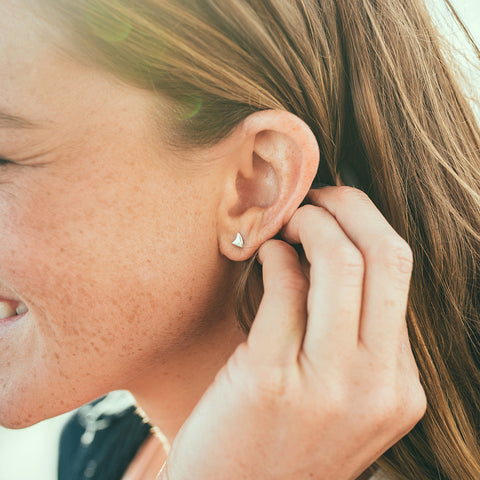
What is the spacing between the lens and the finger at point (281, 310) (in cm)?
93

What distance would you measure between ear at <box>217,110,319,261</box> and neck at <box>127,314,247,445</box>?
0.81 feet

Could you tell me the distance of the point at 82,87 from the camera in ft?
3.23

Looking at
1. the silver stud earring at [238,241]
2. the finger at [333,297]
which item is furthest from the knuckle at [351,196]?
the silver stud earring at [238,241]

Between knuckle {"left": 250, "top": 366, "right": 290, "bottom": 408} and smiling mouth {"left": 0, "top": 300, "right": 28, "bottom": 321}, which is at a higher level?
knuckle {"left": 250, "top": 366, "right": 290, "bottom": 408}

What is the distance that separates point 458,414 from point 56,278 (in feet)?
3.11

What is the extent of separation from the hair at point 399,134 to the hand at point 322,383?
217 mm

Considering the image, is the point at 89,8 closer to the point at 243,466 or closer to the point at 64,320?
the point at 64,320

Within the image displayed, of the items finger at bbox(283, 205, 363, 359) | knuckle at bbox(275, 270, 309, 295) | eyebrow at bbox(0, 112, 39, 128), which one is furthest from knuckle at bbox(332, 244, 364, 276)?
eyebrow at bbox(0, 112, 39, 128)

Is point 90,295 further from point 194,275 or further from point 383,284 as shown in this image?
point 383,284

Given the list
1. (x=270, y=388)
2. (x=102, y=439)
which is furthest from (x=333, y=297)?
(x=102, y=439)

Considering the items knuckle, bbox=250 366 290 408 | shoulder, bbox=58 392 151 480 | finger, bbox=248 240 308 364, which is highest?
finger, bbox=248 240 308 364

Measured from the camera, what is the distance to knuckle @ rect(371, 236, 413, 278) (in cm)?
93

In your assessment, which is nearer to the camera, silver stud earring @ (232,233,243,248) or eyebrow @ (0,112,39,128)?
eyebrow @ (0,112,39,128)

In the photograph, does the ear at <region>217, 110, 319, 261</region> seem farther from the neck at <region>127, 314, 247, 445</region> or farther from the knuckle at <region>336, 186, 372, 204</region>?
the neck at <region>127, 314, 247, 445</region>
